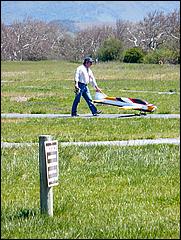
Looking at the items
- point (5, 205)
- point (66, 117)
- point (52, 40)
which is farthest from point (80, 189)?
point (52, 40)

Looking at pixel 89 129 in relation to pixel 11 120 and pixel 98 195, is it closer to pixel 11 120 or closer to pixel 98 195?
pixel 11 120

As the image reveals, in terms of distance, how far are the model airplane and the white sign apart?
42.1 ft

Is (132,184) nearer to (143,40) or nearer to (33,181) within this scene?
(33,181)

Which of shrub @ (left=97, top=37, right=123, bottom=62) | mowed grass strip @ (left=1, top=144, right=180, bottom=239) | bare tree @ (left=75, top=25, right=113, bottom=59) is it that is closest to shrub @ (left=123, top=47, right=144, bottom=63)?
shrub @ (left=97, top=37, right=123, bottom=62)

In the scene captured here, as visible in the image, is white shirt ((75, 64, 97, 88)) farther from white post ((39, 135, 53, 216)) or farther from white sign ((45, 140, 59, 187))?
white sign ((45, 140, 59, 187))

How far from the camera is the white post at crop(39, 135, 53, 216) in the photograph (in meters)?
5.83

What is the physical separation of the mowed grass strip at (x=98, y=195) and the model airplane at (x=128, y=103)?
7.44 m

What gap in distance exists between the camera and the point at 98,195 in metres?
7.44

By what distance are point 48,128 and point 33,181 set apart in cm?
695

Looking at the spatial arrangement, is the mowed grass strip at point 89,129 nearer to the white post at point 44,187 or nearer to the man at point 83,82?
the man at point 83,82

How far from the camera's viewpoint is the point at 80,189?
775 centimetres

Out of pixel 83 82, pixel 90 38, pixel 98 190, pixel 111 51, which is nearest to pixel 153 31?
pixel 111 51

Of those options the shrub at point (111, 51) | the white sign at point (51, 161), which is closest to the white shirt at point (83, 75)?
the white sign at point (51, 161)

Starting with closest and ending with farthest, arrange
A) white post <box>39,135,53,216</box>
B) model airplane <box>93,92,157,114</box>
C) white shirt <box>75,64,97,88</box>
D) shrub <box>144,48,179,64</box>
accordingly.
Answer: white post <box>39,135,53,216</box>, white shirt <box>75,64,97,88</box>, model airplane <box>93,92,157,114</box>, shrub <box>144,48,179,64</box>
